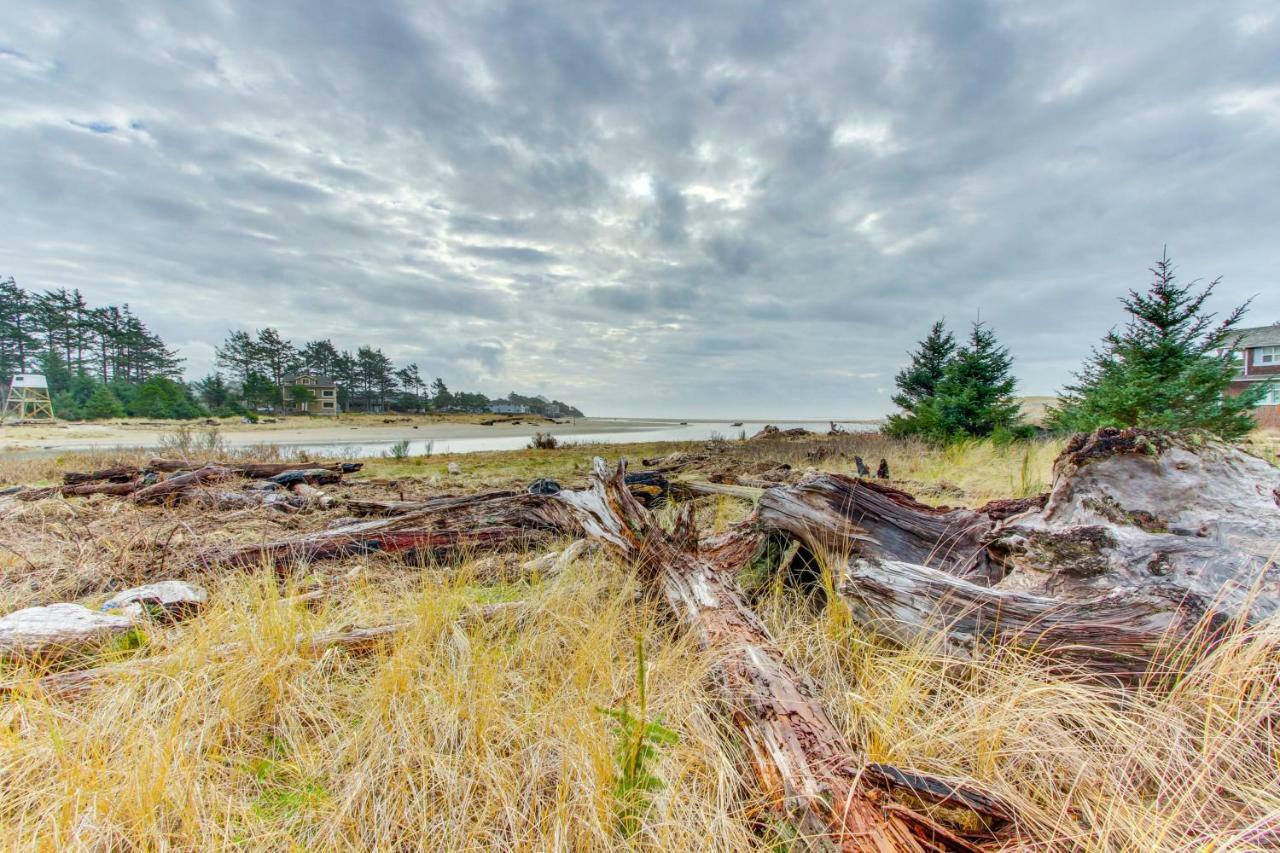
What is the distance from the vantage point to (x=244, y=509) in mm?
6211

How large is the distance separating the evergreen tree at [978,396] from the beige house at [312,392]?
55.4m

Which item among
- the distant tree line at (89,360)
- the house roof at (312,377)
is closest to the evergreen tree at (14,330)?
the distant tree line at (89,360)

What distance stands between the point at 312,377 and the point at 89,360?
55.8 feet

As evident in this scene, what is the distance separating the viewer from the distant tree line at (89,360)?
38.6m

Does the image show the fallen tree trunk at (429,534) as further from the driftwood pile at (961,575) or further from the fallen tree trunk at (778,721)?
the fallen tree trunk at (778,721)

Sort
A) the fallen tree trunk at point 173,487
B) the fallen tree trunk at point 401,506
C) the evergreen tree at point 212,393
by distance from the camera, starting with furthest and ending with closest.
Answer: the evergreen tree at point 212,393, the fallen tree trunk at point 173,487, the fallen tree trunk at point 401,506

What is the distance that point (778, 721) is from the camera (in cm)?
174

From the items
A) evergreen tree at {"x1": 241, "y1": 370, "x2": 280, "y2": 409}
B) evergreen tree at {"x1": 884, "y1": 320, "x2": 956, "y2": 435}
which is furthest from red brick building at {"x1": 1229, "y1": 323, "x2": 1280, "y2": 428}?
evergreen tree at {"x1": 241, "y1": 370, "x2": 280, "y2": 409}

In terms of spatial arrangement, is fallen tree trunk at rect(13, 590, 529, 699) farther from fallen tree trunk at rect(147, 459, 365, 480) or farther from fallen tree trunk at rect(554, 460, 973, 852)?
fallen tree trunk at rect(147, 459, 365, 480)

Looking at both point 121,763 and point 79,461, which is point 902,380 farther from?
point 79,461

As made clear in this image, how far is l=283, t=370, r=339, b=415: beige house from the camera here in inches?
1998

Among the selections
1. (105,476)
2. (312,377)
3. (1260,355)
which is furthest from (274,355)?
(1260,355)

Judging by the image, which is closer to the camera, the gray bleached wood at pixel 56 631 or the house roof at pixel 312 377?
the gray bleached wood at pixel 56 631

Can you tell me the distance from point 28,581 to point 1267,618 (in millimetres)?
7175
